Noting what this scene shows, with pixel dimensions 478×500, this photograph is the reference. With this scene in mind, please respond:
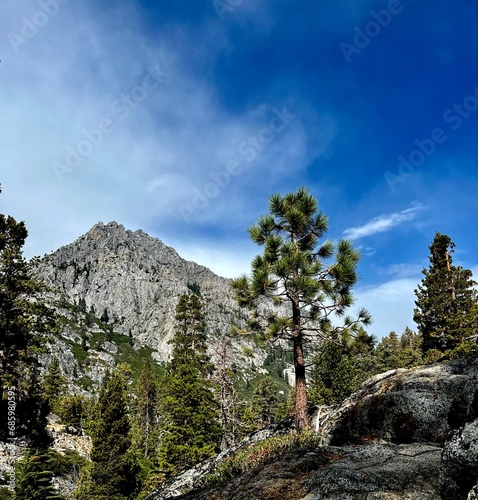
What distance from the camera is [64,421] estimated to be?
231ft

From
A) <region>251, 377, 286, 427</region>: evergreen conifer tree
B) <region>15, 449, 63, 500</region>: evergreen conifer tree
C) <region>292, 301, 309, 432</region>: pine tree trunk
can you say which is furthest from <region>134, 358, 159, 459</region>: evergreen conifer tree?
<region>292, 301, 309, 432</region>: pine tree trunk

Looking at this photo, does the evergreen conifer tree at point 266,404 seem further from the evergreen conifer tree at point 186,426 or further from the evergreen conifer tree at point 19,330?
the evergreen conifer tree at point 19,330

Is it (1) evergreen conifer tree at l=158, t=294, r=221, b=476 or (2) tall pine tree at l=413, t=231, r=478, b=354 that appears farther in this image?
(2) tall pine tree at l=413, t=231, r=478, b=354

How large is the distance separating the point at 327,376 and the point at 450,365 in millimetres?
28227

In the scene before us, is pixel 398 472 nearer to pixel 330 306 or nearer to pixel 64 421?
pixel 330 306

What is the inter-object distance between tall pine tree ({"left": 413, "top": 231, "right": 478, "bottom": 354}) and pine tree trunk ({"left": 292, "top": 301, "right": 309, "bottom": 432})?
79.8ft

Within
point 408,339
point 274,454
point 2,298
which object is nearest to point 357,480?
point 274,454

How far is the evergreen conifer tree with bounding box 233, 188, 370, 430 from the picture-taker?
14352 millimetres

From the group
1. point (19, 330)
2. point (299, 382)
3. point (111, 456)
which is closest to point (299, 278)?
point (299, 382)

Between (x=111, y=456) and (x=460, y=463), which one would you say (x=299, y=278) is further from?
(x=111, y=456)

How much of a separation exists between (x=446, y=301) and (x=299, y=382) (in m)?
26.0

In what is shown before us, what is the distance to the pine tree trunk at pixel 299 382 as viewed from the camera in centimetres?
1385

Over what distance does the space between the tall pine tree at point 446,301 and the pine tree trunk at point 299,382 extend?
958 inches

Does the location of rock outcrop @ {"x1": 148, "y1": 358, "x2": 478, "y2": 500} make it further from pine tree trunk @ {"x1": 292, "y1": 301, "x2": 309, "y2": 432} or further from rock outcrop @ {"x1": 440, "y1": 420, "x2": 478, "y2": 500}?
pine tree trunk @ {"x1": 292, "y1": 301, "x2": 309, "y2": 432}
